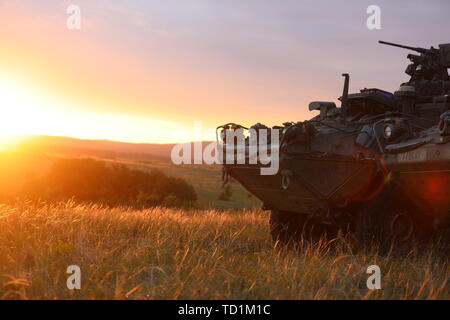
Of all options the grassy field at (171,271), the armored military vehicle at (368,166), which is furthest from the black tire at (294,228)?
the grassy field at (171,271)

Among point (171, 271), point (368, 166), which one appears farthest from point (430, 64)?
point (171, 271)

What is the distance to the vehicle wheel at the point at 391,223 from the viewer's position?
8039 millimetres

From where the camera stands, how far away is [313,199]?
27.7 ft

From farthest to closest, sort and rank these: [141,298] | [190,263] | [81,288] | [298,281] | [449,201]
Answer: [449,201] < [190,263] < [298,281] < [81,288] < [141,298]

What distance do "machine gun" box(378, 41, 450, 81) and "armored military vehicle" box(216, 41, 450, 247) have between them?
3.50ft

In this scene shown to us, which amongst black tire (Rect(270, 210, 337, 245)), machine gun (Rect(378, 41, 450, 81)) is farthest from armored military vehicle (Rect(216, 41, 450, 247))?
Result: machine gun (Rect(378, 41, 450, 81))

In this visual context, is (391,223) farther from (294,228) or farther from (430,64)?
(430,64)

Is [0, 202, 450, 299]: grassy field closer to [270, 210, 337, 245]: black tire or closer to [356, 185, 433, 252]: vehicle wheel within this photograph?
[356, 185, 433, 252]: vehicle wheel

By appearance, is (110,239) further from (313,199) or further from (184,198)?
(184,198)

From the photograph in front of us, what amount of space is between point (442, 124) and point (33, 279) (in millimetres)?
4733

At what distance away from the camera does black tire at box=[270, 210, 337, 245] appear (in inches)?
385

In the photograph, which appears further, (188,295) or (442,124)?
(442,124)

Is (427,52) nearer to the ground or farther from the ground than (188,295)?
farther from the ground
